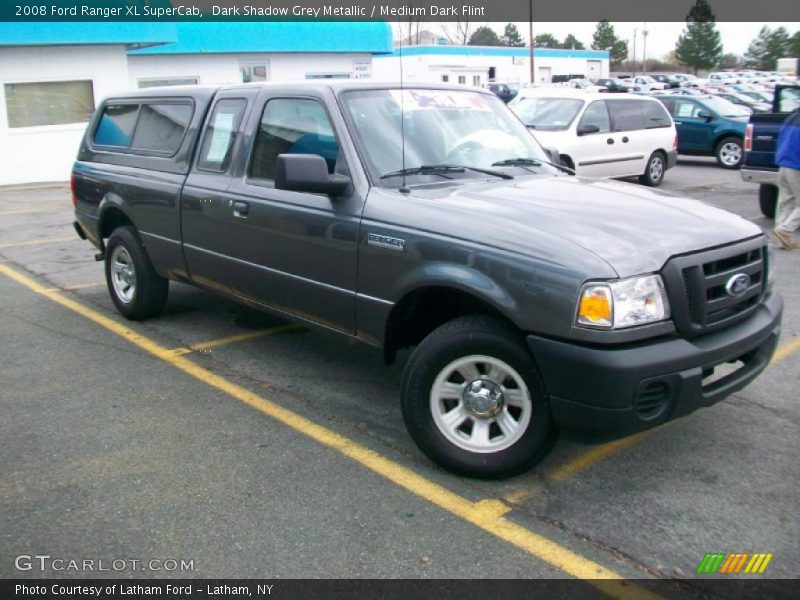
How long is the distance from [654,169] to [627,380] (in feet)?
40.8

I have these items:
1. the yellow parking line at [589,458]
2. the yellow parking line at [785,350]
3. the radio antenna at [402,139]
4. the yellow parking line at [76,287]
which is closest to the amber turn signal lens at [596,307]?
the yellow parking line at [589,458]

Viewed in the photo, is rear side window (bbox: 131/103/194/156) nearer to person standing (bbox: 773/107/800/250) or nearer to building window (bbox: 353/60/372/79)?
person standing (bbox: 773/107/800/250)

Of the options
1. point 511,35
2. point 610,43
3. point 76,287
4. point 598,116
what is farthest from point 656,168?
point 511,35

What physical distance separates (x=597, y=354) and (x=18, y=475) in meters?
2.84

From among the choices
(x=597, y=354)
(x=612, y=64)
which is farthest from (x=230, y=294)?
(x=612, y=64)

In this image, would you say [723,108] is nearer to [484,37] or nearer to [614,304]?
[614,304]

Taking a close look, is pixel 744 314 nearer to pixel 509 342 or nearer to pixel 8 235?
pixel 509 342

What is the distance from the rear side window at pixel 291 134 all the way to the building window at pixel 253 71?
19682mm

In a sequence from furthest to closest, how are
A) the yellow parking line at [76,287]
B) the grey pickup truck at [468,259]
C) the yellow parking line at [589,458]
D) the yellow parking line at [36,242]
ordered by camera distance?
the yellow parking line at [36,242]
the yellow parking line at [76,287]
the yellow parking line at [589,458]
the grey pickup truck at [468,259]

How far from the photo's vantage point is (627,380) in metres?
3.13

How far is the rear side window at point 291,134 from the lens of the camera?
4461 mm

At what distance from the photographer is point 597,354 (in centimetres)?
316

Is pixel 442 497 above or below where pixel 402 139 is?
below

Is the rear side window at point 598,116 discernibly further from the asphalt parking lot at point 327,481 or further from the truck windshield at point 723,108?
the asphalt parking lot at point 327,481
